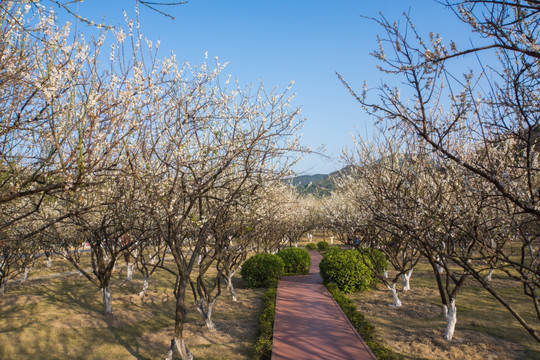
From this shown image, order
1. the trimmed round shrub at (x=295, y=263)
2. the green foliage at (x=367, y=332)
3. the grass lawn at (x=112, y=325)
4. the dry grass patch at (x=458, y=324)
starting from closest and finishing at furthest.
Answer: the green foliage at (x=367, y=332) → the dry grass patch at (x=458, y=324) → the grass lawn at (x=112, y=325) → the trimmed round shrub at (x=295, y=263)

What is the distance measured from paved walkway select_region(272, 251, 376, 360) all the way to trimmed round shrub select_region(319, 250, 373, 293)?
126cm

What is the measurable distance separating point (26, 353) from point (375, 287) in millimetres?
12783

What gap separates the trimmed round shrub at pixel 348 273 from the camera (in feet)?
48.2

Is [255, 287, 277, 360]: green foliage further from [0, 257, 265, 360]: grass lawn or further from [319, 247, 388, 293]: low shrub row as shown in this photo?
[319, 247, 388, 293]: low shrub row

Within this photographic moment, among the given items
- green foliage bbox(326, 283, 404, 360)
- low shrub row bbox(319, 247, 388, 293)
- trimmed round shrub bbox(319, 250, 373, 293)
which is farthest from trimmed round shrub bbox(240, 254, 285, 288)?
green foliage bbox(326, 283, 404, 360)

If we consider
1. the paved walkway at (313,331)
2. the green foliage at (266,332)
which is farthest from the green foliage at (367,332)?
the green foliage at (266,332)

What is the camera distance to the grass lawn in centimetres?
866

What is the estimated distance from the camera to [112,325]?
34.9 feet

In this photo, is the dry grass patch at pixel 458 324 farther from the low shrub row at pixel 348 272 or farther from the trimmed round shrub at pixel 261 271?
the trimmed round shrub at pixel 261 271

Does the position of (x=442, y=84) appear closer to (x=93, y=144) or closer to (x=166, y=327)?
(x=93, y=144)

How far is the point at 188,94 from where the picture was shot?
6426mm

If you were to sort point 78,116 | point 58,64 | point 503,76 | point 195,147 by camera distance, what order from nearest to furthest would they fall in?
point 503,76
point 78,116
point 58,64
point 195,147

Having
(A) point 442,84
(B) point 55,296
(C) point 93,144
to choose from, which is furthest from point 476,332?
(B) point 55,296

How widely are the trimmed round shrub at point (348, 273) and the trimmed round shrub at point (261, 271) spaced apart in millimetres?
2647
